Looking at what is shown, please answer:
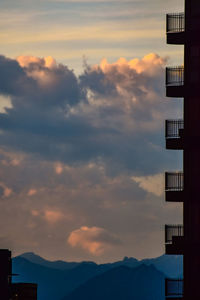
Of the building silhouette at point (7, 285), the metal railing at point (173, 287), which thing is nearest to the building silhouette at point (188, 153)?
the metal railing at point (173, 287)

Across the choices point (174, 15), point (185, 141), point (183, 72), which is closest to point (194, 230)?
point (185, 141)

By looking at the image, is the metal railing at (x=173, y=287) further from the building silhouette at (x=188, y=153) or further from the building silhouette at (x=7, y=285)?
the building silhouette at (x=7, y=285)

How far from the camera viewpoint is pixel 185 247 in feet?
208

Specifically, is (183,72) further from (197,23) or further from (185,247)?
(185,247)

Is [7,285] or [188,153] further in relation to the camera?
[7,285]

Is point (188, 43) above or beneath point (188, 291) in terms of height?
above

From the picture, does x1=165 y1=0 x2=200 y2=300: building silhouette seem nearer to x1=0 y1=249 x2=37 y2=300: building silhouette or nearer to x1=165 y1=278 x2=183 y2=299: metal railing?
x1=165 y1=278 x2=183 y2=299: metal railing

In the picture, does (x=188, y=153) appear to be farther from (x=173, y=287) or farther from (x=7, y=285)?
(x=7, y=285)

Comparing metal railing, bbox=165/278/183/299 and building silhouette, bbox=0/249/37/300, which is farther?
building silhouette, bbox=0/249/37/300

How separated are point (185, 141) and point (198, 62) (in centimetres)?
571

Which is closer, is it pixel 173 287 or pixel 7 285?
pixel 173 287

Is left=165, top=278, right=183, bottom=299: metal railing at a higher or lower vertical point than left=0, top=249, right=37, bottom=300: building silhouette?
lower

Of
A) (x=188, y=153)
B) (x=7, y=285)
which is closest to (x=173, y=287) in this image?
(x=188, y=153)

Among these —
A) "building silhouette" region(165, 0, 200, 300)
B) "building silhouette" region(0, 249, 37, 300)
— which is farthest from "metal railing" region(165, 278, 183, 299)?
"building silhouette" region(0, 249, 37, 300)
